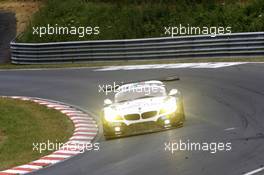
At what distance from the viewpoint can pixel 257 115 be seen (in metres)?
15.9

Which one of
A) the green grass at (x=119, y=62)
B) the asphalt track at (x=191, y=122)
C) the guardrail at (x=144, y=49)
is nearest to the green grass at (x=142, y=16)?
the guardrail at (x=144, y=49)

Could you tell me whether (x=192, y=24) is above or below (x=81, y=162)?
above

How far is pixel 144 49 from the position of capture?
29.1 meters

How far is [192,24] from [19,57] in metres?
9.03

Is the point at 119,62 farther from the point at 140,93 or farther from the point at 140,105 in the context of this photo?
the point at 140,105

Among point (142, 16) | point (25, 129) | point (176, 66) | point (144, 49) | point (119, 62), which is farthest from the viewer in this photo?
point (142, 16)

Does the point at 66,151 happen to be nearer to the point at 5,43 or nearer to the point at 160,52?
the point at 160,52

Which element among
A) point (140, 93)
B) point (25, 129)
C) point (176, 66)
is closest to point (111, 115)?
point (140, 93)

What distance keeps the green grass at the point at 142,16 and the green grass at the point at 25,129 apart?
11.5m

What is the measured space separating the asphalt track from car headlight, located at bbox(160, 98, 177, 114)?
483 mm

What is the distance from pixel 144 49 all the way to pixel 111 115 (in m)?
13.9

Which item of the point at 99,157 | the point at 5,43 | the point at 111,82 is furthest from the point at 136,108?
the point at 5,43

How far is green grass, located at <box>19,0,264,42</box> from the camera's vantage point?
2980 centimetres

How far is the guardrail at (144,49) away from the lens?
2644cm
